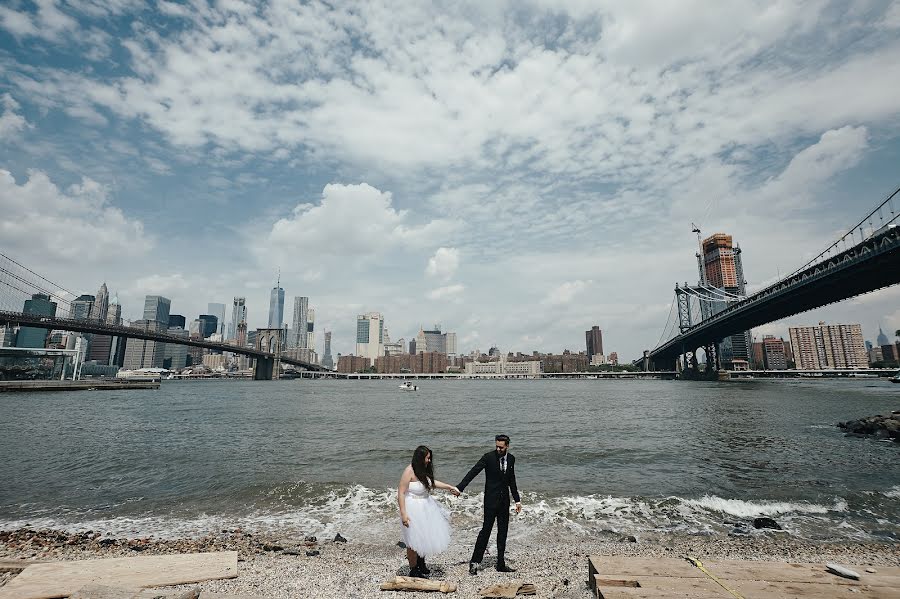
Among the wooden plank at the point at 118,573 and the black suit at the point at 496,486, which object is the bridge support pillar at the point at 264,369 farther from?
the black suit at the point at 496,486

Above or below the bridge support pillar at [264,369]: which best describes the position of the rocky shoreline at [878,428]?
below

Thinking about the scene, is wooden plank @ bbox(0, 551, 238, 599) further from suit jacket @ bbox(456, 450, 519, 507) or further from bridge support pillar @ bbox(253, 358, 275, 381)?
bridge support pillar @ bbox(253, 358, 275, 381)

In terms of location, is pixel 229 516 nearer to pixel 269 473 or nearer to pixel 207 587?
pixel 269 473

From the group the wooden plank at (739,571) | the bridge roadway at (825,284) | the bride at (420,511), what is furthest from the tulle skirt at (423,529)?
the bridge roadway at (825,284)

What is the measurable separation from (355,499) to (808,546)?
34.3 ft

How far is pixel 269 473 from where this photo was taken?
15797mm

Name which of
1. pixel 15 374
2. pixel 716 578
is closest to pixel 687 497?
pixel 716 578

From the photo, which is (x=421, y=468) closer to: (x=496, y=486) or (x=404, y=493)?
→ (x=404, y=493)

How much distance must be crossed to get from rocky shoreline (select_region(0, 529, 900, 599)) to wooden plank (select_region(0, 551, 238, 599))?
307mm

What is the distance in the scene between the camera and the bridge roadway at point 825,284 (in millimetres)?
50188

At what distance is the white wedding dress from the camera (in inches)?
242

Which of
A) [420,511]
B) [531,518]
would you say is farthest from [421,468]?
[531,518]

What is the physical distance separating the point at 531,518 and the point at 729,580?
572cm

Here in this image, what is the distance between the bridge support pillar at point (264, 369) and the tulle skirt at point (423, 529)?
171 m
